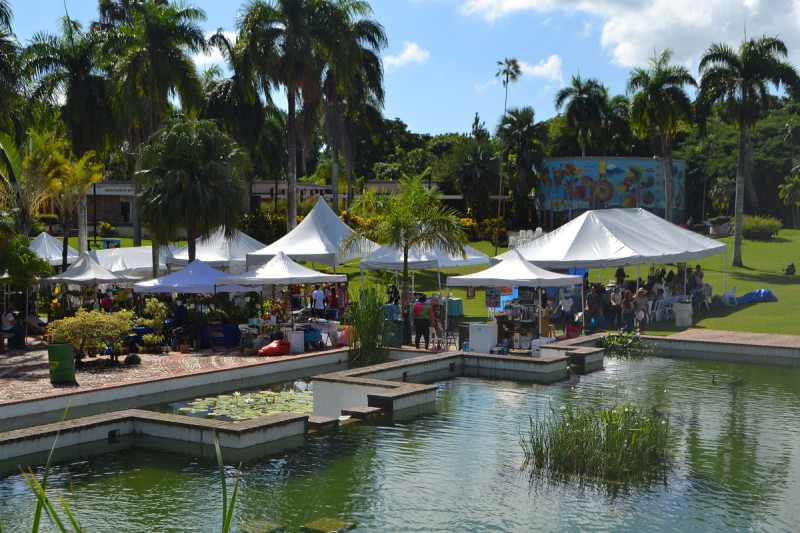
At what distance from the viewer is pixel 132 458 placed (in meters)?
11.1

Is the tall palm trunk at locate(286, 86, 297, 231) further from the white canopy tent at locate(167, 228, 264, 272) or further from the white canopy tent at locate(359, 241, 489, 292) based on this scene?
the white canopy tent at locate(359, 241, 489, 292)

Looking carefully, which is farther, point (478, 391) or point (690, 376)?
point (690, 376)

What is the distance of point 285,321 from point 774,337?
39.6ft

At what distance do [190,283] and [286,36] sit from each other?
16.5m

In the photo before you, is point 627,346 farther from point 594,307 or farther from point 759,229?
point 759,229

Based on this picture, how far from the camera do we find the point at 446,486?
970 cm

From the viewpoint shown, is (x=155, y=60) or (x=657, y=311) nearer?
(x=657, y=311)

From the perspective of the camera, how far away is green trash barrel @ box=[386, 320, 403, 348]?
1914 cm

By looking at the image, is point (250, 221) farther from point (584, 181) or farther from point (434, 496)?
point (434, 496)

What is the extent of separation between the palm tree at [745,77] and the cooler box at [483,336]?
2576 centimetres

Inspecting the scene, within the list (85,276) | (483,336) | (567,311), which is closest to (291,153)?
(85,276)

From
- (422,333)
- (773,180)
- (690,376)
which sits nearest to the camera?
(690,376)

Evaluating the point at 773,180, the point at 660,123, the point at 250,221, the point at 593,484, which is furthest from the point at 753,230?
the point at 593,484

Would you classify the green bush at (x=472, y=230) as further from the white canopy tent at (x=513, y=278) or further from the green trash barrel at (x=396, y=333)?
the green trash barrel at (x=396, y=333)
